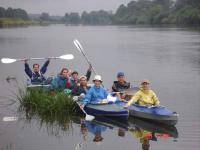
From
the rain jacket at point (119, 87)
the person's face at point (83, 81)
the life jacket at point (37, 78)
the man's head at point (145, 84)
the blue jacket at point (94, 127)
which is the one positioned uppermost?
the man's head at point (145, 84)

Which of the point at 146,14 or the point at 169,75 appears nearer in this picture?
the point at 169,75

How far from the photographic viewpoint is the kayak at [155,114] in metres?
14.7

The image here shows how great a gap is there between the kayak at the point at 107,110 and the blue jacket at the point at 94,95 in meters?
0.19

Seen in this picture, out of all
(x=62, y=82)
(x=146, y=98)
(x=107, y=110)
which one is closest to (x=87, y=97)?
(x=107, y=110)

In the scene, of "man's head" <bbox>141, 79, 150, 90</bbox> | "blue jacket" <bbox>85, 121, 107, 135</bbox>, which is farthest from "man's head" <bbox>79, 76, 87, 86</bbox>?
"man's head" <bbox>141, 79, 150, 90</bbox>

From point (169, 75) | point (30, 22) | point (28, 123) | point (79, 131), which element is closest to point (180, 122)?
point (79, 131)

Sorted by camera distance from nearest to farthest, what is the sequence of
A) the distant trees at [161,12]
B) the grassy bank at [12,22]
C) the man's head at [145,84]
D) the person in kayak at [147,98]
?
the man's head at [145,84] → the person in kayak at [147,98] → the distant trees at [161,12] → the grassy bank at [12,22]

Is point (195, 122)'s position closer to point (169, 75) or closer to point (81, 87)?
point (81, 87)

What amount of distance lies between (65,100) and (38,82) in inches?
181

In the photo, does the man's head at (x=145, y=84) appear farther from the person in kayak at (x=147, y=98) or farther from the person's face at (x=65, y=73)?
the person's face at (x=65, y=73)

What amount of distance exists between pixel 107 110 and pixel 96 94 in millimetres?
747

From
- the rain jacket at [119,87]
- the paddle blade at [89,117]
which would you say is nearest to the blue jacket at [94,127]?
the paddle blade at [89,117]

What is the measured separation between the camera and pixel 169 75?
27812 millimetres

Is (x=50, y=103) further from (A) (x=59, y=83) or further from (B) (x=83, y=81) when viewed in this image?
(A) (x=59, y=83)
